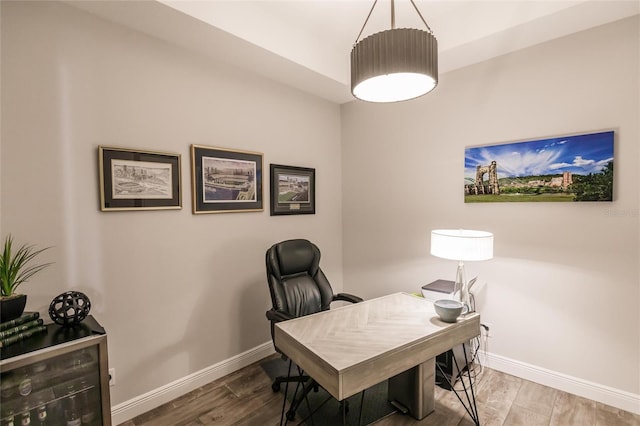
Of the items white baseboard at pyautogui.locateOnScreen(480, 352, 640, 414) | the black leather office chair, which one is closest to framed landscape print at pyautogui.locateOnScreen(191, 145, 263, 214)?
the black leather office chair

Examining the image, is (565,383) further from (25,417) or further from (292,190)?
(25,417)

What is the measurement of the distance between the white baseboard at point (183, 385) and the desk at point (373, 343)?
1.06 meters

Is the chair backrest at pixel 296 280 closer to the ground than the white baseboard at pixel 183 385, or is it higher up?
higher up

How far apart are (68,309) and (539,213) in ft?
10.6

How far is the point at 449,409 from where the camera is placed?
2068mm

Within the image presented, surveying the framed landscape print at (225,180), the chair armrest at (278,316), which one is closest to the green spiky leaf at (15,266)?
the framed landscape print at (225,180)

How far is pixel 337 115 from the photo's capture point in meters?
3.55

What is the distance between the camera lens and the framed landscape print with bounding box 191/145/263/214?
236 centimetres

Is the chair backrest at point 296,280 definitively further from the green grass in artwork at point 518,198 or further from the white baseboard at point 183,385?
the green grass in artwork at point 518,198

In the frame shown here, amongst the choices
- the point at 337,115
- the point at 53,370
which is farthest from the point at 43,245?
the point at 337,115

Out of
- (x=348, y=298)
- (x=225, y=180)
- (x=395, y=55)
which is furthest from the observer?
(x=225, y=180)

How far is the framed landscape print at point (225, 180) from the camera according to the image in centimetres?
236

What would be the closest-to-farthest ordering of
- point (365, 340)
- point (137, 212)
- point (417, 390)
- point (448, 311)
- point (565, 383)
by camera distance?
point (365, 340) → point (448, 311) → point (417, 390) → point (137, 212) → point (565, 383)

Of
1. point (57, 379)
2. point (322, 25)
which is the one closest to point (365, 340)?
point (57, 379)
